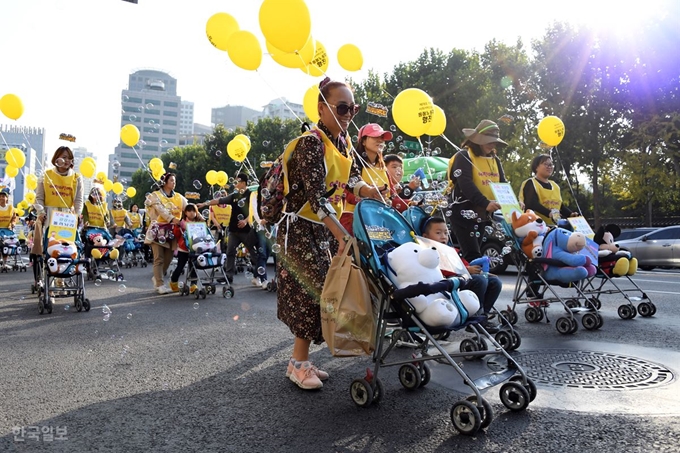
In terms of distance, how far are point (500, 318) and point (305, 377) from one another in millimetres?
1950

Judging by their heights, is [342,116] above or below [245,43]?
below

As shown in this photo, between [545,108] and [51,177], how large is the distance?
25.1 metres

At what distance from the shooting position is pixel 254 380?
3.89 meters

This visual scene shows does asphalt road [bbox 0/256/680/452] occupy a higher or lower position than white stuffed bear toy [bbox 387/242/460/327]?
lower

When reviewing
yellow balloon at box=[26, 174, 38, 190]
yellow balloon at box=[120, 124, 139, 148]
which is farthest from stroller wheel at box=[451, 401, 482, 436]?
yellow balloon at box=[26, 174, 38, 190]

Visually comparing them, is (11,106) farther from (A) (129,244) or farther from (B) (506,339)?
(B) (506,339)

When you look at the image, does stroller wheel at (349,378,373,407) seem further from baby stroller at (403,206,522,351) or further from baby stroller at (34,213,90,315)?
baby stroller at (34,213,90,315)

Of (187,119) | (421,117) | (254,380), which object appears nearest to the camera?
(254,380)

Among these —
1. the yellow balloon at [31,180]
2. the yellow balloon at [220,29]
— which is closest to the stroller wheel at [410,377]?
the yellow balloon at [220,29]

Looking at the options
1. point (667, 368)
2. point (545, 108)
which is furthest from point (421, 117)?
point (545, 108)

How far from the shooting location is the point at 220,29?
6.34 m

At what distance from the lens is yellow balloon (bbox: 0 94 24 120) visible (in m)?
8.63

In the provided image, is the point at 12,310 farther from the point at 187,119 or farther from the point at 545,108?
the point at 187,119

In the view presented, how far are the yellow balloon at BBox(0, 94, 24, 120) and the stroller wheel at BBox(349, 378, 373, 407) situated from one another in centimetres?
789
